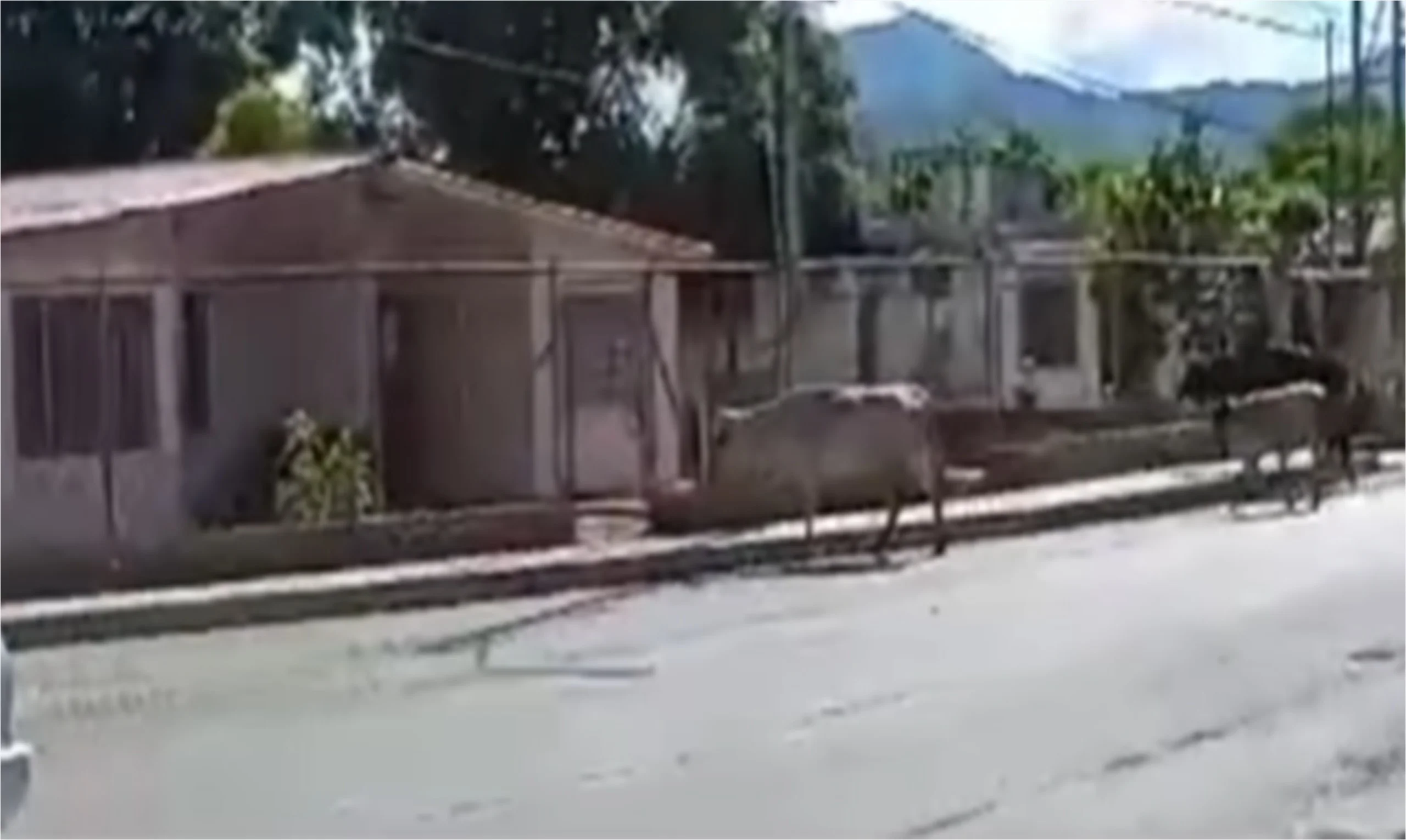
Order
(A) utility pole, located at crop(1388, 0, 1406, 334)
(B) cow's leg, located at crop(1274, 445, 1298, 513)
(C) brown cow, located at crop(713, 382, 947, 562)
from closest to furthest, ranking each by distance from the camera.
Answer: (C) brown cow, located at crop(713, 382, 947, 562), (B) cow's leg, located at crop(1274, 445, 1298, 513), (A) utility pole, located at crop(1388, 0, 1406, 334)

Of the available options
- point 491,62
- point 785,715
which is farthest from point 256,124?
point 785,715

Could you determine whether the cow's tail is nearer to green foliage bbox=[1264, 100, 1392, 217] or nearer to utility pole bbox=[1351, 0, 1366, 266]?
utility pole bbox=[1351, 0, 1366, 266]

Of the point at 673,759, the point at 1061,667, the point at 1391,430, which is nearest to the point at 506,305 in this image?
the point at 1391,430

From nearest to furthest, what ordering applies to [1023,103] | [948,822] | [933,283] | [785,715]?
[948,822] < [785,715] < [933,283] < [1023,103]

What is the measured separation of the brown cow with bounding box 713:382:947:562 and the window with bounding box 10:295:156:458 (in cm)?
454

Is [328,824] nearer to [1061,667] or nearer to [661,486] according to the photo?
[1061,667]

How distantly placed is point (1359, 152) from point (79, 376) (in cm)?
2048

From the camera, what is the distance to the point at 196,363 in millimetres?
27938

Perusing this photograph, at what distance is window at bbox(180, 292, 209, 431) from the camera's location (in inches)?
1092

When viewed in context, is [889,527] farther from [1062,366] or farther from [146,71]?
[1062,366]

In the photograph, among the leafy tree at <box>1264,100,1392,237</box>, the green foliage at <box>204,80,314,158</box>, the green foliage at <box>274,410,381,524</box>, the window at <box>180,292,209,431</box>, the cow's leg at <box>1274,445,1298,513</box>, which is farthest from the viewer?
the leafy tree at <box>1264,100,1392,237</box>

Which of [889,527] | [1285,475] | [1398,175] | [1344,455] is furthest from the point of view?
[1398,175]

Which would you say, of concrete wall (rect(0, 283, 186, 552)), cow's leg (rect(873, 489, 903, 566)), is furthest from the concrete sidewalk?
concrete wall (rect(0, 283, 186, 552))

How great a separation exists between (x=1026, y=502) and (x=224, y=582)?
893cm
